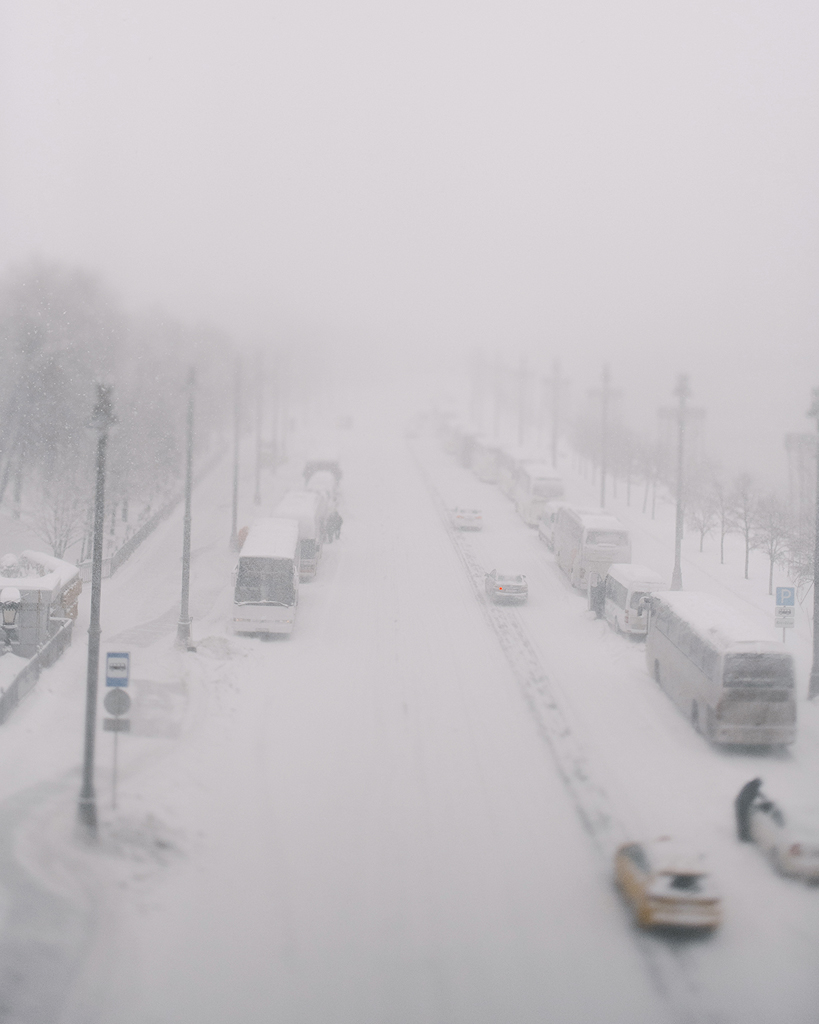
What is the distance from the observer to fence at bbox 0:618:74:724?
15.0 metres

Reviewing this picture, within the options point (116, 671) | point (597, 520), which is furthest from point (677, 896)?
point (597, 520)

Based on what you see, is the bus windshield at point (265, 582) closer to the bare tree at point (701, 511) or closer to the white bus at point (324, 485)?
the white bus at point (324, 485)

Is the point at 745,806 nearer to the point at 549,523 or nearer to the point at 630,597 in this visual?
the point at 630,597

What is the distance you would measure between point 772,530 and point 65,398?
2439cm

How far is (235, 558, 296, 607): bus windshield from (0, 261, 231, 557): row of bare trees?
34.3ft

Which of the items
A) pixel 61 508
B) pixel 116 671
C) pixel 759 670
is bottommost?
pixel 759 670

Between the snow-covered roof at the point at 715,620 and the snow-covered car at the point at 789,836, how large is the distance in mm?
3735

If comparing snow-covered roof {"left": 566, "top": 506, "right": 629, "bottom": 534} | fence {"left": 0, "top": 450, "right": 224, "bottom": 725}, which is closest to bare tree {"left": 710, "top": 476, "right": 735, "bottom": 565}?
snow-covered roof {"left": 566, "top": 506, "right": 629, "bottom": 534}

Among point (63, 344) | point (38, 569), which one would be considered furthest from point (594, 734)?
point (63, 344)

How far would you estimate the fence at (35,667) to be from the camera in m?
15.0

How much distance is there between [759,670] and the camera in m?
14.0

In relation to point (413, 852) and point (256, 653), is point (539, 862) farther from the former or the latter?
point (256, 653)

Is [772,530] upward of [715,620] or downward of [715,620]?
upward

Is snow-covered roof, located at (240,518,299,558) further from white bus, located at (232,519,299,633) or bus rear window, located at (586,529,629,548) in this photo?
bus rear window, located at (586,529,629,548)
